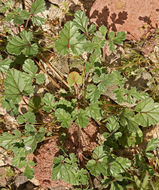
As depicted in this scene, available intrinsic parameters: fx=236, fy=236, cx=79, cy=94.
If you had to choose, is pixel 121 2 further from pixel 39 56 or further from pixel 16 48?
pixel 16 48

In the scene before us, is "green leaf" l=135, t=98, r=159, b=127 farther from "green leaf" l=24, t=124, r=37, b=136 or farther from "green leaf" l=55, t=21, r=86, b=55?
"green leaf" l=24, t=124, r=37, b=136

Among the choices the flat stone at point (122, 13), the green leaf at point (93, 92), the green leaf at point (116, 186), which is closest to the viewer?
Answer: the green leaf at point (116, 186)

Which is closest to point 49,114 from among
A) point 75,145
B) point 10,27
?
point 75,145

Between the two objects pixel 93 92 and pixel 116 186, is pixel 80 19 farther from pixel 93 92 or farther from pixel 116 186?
pixel 116 186

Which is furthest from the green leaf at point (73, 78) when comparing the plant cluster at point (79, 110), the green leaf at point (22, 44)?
the green leaf at point (22, 44)

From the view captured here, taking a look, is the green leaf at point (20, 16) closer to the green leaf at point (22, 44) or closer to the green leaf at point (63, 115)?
the green leaf at point (22, 44)

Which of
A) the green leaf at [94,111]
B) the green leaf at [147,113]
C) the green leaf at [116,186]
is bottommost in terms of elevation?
the green leaf at [116,186]
